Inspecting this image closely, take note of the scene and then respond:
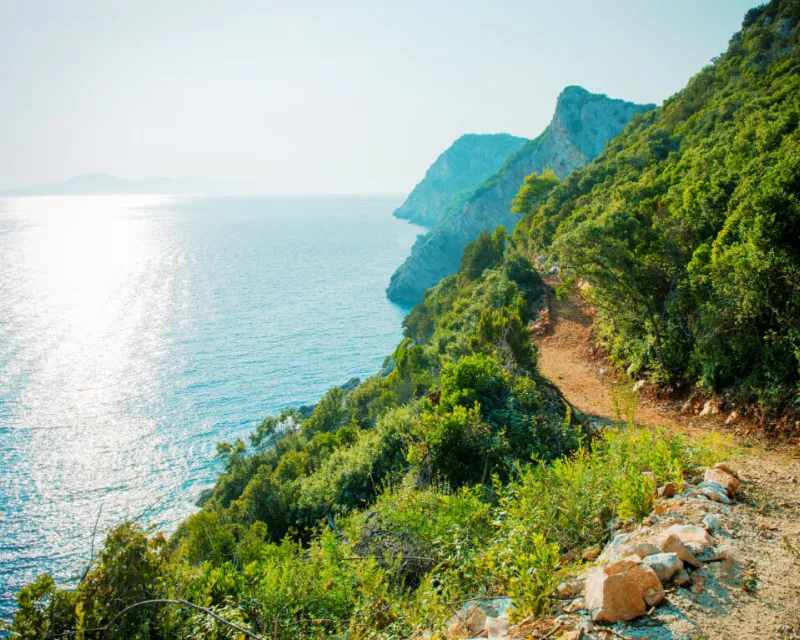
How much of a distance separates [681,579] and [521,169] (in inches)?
4141

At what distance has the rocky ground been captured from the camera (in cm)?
360

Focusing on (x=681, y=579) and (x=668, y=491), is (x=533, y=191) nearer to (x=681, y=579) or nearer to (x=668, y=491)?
(x=668, y=491)

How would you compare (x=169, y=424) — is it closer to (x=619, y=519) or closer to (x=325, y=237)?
(x=619, y=519)

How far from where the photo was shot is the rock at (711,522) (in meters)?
4.65

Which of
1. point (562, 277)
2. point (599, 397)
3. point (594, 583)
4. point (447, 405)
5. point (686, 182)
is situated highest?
point (686, 182)

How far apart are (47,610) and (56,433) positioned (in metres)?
42.9

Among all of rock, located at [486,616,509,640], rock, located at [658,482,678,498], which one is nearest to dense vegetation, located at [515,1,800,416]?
rock, located at [658,482,678,498]

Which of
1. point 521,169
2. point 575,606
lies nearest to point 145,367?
point 575,606

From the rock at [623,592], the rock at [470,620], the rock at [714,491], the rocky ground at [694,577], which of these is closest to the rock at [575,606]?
the rocky ground at [694,577]

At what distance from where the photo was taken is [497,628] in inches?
159

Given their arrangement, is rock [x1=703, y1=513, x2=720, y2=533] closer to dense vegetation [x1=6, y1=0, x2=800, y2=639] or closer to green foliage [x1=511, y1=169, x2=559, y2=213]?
dense vegetation [x1=6, y1=0, x2=800, y2=639]

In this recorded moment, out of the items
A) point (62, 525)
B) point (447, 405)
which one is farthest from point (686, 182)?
point (62, 525)

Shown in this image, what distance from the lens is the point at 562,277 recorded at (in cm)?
2573

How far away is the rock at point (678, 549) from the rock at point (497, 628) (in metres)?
1.59
